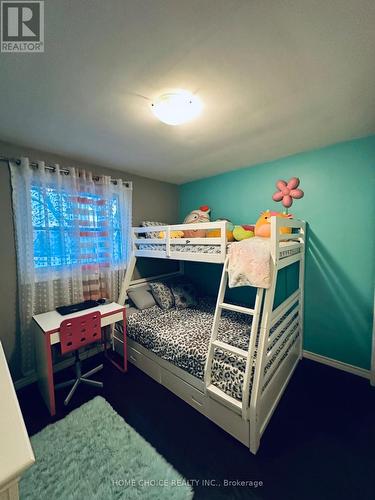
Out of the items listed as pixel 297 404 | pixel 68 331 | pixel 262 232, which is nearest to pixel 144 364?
pixel 68 331

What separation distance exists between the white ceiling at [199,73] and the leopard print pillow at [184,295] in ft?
6.29

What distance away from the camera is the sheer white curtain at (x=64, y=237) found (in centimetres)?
214

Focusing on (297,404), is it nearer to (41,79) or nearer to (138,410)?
(138,410)

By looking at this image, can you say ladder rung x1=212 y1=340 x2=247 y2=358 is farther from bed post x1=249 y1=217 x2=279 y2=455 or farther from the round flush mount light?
A: the round flush mount light

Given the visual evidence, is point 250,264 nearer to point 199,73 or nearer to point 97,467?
point 199,73

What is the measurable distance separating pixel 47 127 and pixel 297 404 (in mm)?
3364

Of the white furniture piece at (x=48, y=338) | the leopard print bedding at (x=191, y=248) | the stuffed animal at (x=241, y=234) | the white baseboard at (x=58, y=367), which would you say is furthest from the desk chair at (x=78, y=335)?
the stuffed animal at (x=241, y=234)

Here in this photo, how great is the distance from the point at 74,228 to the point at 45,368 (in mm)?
1471

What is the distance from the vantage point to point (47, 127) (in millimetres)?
1792

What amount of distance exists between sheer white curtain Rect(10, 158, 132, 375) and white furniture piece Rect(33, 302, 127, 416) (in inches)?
Result: 8.6

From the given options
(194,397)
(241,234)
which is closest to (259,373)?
(194,397)

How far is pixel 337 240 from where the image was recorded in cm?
229

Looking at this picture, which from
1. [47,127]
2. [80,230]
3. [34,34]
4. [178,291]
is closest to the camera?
[34,34]

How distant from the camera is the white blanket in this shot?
1477 mm
